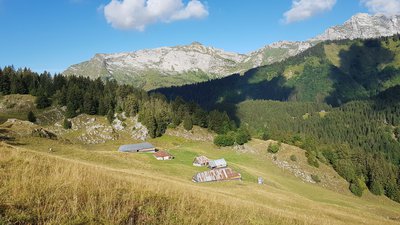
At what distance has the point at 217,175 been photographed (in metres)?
76.8

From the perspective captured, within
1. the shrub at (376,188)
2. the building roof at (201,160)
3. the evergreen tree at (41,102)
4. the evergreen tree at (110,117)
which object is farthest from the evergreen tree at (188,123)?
the shrub at (376,188)

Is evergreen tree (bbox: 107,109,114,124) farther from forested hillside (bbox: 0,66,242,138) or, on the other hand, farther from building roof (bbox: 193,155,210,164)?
building roof (bbox: 193,155,210,164)

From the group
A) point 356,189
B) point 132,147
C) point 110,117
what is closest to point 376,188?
point 356,189

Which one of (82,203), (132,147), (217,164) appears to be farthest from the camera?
(132,147)

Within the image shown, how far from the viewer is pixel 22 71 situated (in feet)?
509

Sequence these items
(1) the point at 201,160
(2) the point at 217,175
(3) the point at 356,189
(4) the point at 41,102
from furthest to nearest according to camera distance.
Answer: (4) the point at 41,102 < (3) the point at 356,189 < (1) the point at 201,160 < (2) the point at 217,175

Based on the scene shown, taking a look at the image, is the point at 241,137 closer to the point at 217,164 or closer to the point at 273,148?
the point at 273,148

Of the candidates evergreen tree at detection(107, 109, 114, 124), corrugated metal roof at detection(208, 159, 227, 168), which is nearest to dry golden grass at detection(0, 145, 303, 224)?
corrugated metal roof at detection(208, 159, 227, 168)

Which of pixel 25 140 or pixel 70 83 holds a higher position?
pixel 70 83

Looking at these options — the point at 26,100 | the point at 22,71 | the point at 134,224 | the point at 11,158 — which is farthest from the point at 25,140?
the point at 22,71

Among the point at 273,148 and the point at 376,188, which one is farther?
the point at 376,188

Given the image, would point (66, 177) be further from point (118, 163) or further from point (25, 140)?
point (25, 140)

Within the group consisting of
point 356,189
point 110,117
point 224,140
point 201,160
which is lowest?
point 356,189

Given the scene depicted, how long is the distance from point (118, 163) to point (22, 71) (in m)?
119
